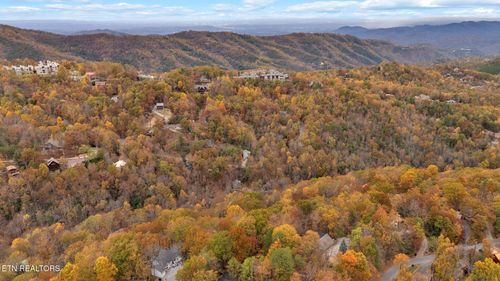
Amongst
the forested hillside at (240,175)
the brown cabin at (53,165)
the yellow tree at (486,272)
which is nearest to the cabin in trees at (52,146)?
the forested hillside at (240,175)

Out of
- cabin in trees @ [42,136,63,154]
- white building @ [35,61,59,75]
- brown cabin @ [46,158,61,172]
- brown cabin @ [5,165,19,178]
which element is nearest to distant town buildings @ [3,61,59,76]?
white building @ [35,61,59,75]

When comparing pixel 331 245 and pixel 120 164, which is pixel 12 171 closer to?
pixel 120 164

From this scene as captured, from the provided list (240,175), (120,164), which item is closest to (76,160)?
(120,164)

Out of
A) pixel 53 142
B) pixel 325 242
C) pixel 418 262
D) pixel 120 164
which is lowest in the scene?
pixel 418 262

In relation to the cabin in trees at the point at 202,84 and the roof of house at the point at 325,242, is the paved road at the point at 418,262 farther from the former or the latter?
the cabin in trees at the point at 202,84

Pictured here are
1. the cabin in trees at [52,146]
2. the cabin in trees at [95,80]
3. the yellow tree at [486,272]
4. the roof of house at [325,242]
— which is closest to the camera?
the yellow tree at [486,272]

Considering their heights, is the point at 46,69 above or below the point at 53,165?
above
